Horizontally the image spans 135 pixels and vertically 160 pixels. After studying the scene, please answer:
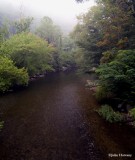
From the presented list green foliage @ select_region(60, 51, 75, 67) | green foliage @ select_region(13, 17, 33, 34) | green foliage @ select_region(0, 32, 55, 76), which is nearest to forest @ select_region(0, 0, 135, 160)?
green foliage @ select_region(0, 32, 55, 76)

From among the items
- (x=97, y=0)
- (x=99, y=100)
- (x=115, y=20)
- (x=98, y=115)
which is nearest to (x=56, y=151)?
(x=98, y=115)

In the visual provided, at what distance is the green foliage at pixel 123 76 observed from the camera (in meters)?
17.5

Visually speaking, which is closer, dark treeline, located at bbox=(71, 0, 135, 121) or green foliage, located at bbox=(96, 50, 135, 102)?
green foliage, located at bbox=(96, 50, 135, 102)

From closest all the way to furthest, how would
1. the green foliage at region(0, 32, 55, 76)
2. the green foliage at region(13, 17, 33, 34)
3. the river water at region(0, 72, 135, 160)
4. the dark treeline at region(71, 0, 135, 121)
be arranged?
the river water at region(0, 72, 135, 160)
the dark treeline at region(71, 0, 135, 121)
the green foliage at region(0, 32, 55, 76)
the green foliage at region(13, 17, 33, 34)

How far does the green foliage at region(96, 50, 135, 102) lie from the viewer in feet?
57.4

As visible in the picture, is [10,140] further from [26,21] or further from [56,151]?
[26,21]

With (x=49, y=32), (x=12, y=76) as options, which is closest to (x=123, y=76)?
(x=12, y=76)

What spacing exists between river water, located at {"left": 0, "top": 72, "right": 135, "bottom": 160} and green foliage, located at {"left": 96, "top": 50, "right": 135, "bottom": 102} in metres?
3.06

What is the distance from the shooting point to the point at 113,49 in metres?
24.0

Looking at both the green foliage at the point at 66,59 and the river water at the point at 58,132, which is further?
the green foliage at the point at 66,59

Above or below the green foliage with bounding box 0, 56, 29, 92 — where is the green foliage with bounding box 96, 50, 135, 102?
above

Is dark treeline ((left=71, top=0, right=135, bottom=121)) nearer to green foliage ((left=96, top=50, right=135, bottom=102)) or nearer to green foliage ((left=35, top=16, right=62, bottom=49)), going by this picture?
green foliage ((left=96, top=50, right=135, bottom=102))

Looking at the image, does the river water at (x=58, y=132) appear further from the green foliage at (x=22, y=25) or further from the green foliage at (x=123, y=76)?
the green foliage at (x=22, y=25)

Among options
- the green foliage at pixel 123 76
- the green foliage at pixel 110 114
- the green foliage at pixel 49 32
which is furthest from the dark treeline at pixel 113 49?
the green foliage at pixel 49 32
